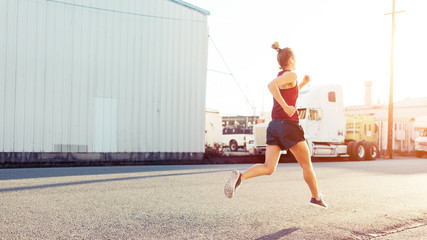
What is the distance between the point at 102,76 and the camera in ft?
55.0

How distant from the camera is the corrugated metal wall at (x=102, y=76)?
49.9ft

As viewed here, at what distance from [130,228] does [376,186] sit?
627 cm

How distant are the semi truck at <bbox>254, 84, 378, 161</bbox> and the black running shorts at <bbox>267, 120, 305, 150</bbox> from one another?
1451 centimetres

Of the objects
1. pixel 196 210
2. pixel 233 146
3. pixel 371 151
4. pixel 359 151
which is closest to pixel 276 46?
pixel 196 210

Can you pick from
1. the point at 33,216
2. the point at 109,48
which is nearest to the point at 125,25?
the point at 109,48

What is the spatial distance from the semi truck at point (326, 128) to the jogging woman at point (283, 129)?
568 inches

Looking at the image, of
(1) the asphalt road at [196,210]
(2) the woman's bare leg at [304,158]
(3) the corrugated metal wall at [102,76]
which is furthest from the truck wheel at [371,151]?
(2) the woman's bare leg at [304,158]

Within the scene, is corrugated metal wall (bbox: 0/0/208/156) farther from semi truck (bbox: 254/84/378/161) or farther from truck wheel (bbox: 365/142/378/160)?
truck wheel (bbox: 365/142/378/160)

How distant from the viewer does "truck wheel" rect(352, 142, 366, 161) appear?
20875 millimetres

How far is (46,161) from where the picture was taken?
15.4 meters

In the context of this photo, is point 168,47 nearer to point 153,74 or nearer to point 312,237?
point 153,74

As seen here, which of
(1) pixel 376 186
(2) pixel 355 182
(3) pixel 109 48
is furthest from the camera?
(3) pixel 109 48

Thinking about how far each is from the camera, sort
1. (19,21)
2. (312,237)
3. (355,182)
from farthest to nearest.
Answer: (19,21), (355,182), (312,237)

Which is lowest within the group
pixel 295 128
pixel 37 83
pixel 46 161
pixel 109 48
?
pixel 46 161
